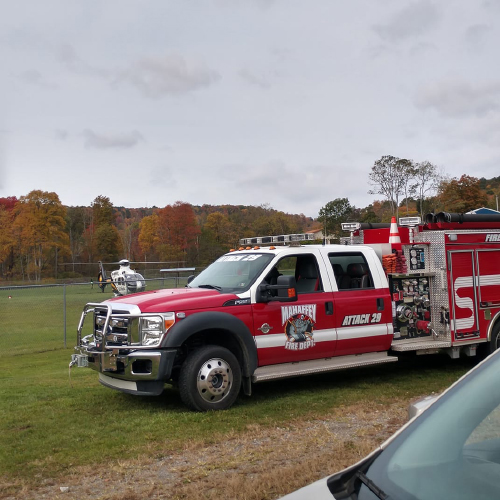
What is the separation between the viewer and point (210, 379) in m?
7.20

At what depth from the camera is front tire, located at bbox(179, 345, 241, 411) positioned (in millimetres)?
7078

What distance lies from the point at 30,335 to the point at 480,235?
1229cm

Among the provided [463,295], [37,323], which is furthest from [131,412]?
[37,323]

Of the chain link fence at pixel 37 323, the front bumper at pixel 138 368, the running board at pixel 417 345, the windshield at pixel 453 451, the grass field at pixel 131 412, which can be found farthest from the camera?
the chain link fence at pixel 37 323

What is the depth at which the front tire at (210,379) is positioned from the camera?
7078 millimetres

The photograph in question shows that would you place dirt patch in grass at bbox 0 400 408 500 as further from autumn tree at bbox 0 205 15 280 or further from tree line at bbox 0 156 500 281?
autumn tree at bbox 0 205 15 280

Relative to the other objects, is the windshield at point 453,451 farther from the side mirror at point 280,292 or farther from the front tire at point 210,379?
the side mirror at point 280,292

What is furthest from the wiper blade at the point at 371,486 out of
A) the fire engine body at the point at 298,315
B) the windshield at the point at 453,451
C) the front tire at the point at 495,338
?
the front tire at the point at 495,338

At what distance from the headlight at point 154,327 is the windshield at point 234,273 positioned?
109 centimetres

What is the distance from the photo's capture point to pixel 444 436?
2248mm

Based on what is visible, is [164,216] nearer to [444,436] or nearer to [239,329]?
[239,329]

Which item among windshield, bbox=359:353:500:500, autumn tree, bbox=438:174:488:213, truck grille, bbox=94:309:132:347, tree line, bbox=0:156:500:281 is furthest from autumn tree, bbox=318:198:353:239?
windshield, bbox=359:353:500:500

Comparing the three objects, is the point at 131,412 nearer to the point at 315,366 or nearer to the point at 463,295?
the point at 315,366

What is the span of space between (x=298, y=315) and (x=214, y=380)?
1.42m
